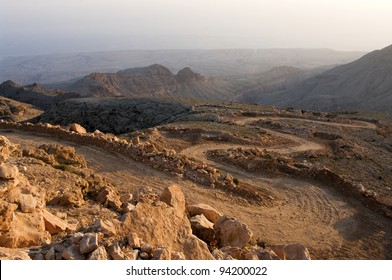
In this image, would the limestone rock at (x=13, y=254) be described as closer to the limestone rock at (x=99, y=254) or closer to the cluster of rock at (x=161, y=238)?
the cluster of rock at (x=161, y=238)

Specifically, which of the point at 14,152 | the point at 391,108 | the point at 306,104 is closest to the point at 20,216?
the point at 14,152

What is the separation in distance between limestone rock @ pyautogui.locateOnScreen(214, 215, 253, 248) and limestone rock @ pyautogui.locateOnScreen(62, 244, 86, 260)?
4.26 metres

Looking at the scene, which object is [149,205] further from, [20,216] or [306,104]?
[306,104]

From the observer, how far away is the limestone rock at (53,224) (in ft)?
28.1

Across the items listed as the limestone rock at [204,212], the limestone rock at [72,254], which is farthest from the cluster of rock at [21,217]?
the limestone rock at [204,212]

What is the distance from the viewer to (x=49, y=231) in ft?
28.0

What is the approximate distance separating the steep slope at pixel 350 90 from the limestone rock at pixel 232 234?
8180 centimetres

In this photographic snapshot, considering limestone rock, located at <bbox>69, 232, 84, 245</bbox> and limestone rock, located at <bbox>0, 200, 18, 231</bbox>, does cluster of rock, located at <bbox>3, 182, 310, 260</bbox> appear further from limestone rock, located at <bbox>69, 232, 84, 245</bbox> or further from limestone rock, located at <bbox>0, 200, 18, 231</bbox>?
limestone rock, located at <bbox>0, 200, 18, 231</bbox>

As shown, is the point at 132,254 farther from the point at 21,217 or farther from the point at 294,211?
the point at 294,211

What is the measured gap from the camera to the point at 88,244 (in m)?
6.77

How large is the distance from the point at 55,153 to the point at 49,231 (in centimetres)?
679

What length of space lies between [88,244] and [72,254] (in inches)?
11.6

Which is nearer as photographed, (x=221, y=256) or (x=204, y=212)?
(x=221, y=256)

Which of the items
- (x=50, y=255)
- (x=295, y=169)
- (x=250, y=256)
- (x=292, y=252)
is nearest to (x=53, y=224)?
(x=50, y=255)
